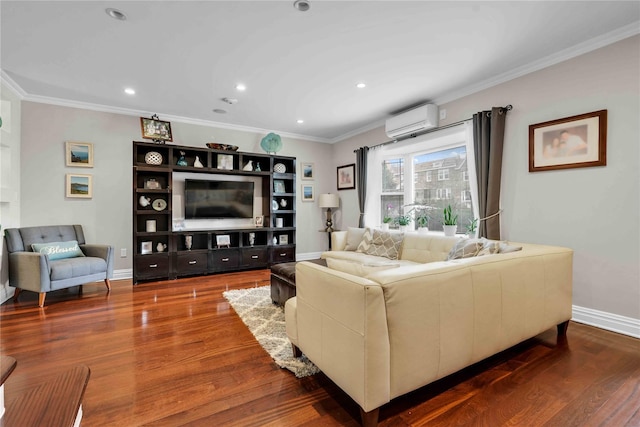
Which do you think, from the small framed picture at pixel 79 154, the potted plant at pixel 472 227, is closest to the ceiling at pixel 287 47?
the small framed picture at pixel 79 154

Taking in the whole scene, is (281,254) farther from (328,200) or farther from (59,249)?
(59,249)

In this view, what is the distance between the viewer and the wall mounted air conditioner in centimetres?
397

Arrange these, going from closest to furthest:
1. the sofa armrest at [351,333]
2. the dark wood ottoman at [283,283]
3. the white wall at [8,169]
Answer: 1. the sofa armrest at [351,333]
2. the dark wood ottoman at [283,283]
3. the white wall at [8,169]

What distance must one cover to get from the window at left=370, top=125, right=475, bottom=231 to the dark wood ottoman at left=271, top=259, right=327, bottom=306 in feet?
7.07

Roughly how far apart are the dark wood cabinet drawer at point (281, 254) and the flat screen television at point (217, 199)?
78 cm

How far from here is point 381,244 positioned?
13.5ft

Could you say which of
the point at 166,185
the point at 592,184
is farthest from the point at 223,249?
the point at 592,184

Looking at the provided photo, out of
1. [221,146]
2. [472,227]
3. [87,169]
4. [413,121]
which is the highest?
[413,121]

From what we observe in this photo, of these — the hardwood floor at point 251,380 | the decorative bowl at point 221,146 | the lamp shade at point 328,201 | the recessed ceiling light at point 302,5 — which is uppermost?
the recessed ceiling light at point 302,5

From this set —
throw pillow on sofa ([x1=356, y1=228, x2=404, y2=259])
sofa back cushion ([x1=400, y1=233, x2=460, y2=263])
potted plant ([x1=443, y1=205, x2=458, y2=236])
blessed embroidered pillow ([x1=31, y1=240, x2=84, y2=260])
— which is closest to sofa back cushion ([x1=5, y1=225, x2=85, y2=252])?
blessed embroidered pillow ([x1=31, y1=240, x2=84, y2=260])

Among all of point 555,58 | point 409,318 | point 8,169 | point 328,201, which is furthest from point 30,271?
point 555,58

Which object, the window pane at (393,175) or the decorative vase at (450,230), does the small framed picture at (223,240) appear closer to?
the window pane at (393,175)

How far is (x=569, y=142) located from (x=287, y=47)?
279 cm

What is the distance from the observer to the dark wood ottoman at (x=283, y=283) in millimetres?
2885
